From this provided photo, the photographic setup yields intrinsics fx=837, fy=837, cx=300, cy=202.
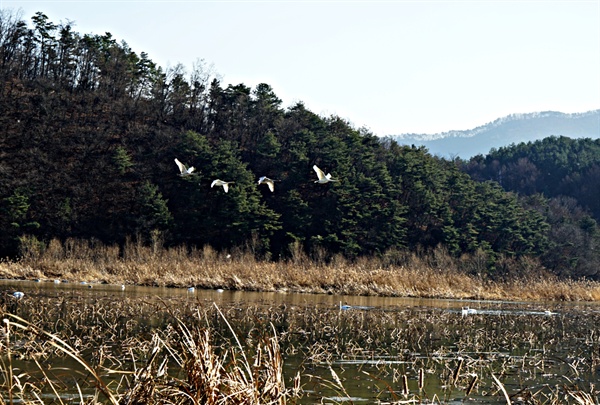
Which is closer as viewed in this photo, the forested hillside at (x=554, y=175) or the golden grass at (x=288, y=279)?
the golden grass at (x=288, y=279)

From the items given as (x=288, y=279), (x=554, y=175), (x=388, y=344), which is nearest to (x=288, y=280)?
(x=288, y=279)

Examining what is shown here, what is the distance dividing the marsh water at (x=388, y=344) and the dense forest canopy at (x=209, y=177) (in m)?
32.0

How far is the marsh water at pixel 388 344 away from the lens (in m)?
10.7

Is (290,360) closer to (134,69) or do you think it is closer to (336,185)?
(336,185)

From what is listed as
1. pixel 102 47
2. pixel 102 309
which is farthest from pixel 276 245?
pixel 102 309

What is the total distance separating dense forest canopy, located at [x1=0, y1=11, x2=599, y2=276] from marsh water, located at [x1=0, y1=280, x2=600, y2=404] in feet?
105

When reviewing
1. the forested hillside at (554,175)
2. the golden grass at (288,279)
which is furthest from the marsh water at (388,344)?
the forested hillside at (554,175)

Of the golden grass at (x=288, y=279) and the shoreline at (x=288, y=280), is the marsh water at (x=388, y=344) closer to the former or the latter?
the shoreline at (x=288, y=280)

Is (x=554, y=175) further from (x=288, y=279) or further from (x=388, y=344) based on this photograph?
(x=388, y=344)

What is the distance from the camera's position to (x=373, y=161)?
66.0m

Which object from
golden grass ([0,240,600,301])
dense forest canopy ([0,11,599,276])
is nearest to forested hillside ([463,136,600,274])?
dense forest canopy ([0,11,599,276])

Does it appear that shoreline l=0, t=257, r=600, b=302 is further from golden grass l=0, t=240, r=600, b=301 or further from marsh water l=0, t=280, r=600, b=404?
marsh water l=0, t=280, r=600, b=404

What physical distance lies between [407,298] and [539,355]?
66.8ft

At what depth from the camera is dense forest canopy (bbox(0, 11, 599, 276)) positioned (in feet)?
196
